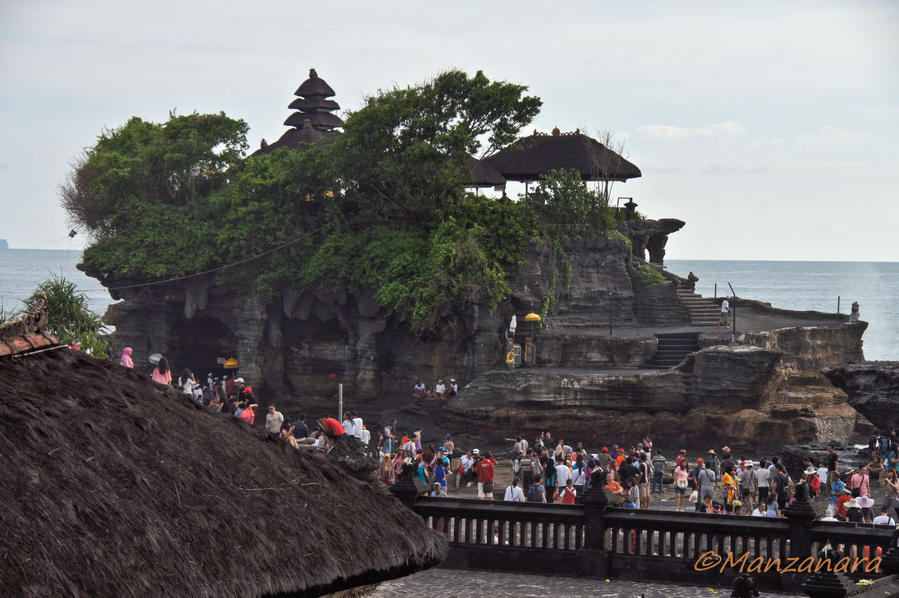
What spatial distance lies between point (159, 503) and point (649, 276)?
36.8m

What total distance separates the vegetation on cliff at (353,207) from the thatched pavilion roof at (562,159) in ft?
7.11

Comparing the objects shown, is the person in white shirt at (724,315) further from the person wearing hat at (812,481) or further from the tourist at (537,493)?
the tourist at (537,493)

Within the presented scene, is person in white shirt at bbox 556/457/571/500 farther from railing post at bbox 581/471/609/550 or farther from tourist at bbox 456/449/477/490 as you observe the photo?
railing post at bbox 581/471/609/550

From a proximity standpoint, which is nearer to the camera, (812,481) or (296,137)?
(812,481)

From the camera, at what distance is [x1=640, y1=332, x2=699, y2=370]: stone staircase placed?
3831 centimetres

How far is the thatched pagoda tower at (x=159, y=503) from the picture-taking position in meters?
7.26

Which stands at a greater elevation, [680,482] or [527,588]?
[680,482]

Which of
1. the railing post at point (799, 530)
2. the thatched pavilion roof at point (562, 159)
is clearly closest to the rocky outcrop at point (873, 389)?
the thatched pavilion roof at point (562, 159)

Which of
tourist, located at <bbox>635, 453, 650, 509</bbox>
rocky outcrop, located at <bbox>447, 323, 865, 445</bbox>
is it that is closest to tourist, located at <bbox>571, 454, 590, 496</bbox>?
tourist, located at <bbox>635, 453, 650, 509</bbox>

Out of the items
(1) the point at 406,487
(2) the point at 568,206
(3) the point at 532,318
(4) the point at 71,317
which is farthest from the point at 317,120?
(1) the point at 406,487

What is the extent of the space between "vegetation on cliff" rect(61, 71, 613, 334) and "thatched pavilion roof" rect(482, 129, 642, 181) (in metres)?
2.17

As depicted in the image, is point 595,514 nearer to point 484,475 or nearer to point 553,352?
point 484,475

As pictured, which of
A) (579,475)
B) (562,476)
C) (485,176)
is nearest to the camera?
(562,476)

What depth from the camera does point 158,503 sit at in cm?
810
